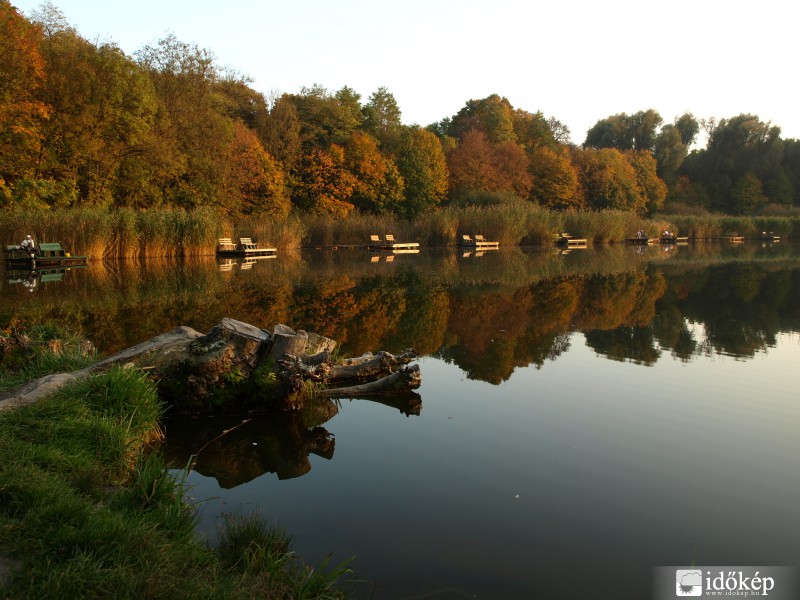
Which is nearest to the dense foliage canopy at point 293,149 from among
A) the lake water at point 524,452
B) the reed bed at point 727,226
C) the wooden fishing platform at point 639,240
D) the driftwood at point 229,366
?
the reed bed at point 727,226

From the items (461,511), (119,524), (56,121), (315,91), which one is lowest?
(461,511)

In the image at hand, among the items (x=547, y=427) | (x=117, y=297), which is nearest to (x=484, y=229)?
(x=117, y=297)

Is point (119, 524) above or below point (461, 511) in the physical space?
above

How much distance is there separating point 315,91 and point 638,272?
3931 cm

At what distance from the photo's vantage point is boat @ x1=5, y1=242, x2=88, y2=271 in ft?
76.0

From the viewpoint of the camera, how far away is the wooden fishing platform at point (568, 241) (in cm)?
4356

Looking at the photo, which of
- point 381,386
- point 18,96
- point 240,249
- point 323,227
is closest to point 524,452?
point 381,386

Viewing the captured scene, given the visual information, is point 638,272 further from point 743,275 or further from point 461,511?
point 461,511

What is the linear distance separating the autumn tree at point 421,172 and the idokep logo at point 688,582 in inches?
2024

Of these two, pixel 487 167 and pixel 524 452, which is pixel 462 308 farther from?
pixel 487 167

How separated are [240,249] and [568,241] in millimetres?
22303

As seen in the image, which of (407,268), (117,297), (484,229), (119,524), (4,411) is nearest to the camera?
(119,524)

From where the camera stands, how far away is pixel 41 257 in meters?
23.2

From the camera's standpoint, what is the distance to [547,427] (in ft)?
19.5
